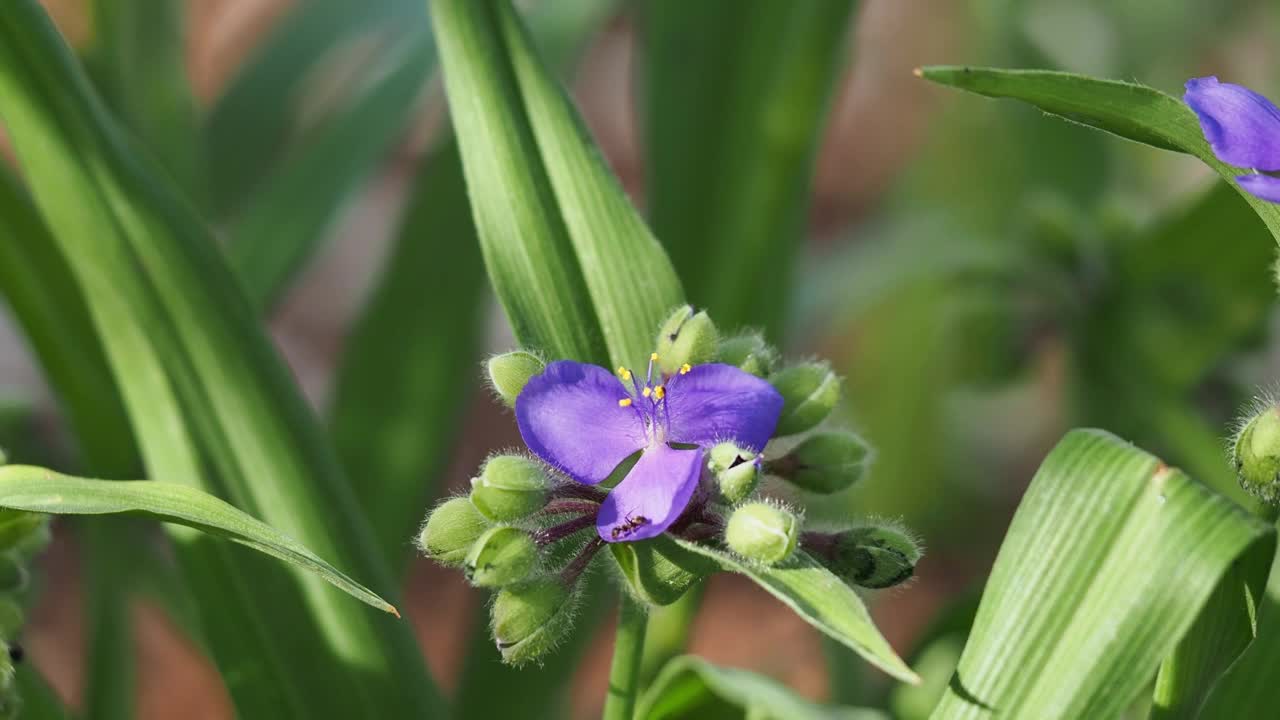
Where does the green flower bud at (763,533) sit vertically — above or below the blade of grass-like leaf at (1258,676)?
above

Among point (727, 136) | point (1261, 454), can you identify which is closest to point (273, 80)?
point (727, 136)

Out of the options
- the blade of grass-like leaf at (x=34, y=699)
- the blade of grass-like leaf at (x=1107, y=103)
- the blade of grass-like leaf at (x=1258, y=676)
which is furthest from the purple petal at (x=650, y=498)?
the blade of grass-like leaf at (x=34, y=699)

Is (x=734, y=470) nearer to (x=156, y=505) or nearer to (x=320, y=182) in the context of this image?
(x=156, y=505)

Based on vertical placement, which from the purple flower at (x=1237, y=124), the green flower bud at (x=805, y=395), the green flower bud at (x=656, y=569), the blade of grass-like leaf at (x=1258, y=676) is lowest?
the blade of grass-like leaf at (x=1258, y=676)

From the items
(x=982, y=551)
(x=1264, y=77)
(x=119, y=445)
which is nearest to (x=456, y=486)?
(x=982, y=551)

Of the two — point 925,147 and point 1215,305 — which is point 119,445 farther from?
point 925,147

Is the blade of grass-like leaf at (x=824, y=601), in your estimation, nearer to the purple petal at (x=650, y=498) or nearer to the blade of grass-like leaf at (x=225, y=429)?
the purple petal at (x=650, y=498)

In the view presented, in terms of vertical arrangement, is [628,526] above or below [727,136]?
below
